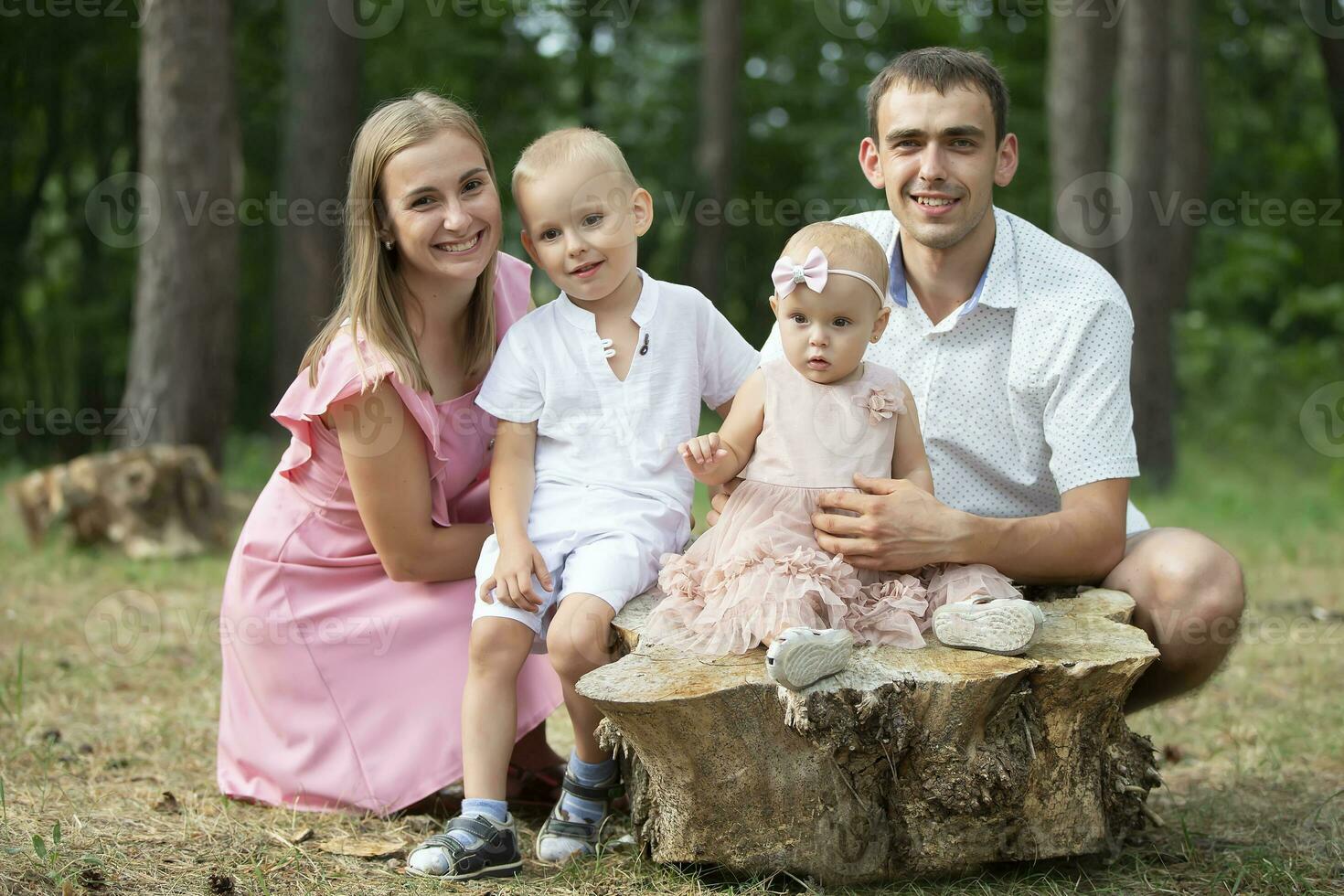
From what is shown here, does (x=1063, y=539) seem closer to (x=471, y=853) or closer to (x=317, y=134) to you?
(x=471, y=853)

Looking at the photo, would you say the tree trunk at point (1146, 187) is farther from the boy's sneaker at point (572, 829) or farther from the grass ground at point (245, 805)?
the boy's sneaker at point (572, 829)

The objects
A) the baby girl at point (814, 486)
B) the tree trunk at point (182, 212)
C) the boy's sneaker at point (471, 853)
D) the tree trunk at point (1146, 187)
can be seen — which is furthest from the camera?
the tree trunk at point (1146, 187)

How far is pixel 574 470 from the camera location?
291cm

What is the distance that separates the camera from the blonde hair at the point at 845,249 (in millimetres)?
2621

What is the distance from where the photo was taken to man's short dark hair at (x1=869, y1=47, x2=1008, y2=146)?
3094 mm

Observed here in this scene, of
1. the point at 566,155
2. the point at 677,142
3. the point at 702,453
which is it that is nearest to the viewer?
the point at 702,453

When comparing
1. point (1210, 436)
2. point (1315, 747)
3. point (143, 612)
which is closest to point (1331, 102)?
point (1210, 436)

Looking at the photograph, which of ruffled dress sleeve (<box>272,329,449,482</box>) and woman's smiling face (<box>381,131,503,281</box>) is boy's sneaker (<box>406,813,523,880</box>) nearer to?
ruffled dress sleeve (<box>272,329,449,482</box>)

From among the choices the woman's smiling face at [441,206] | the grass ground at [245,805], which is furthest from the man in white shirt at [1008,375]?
the woman's smiling face at [441,206]

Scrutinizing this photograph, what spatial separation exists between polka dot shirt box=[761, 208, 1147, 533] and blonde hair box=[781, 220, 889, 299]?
17.6 inches

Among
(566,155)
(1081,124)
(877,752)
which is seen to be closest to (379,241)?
(566,155)

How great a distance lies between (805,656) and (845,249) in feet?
2.69

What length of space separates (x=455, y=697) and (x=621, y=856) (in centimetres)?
58

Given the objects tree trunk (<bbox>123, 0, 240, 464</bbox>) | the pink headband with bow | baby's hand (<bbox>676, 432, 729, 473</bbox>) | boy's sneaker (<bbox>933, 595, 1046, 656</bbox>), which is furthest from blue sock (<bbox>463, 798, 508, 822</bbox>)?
tree trunk (<bbox>123, 0, 240, 464</bbox>)
